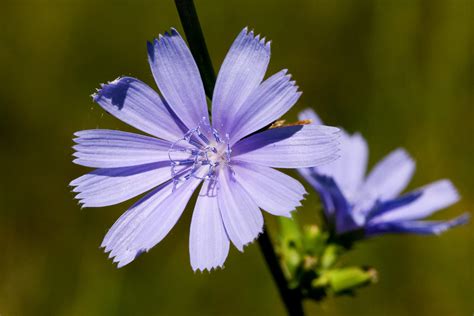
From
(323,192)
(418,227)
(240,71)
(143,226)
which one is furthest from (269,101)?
(418,227)

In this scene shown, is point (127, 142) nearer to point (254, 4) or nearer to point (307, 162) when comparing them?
point (307, 162)

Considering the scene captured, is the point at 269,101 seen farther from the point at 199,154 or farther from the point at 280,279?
the point at 280,279

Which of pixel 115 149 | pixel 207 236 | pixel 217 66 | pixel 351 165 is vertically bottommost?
pixel 351 165

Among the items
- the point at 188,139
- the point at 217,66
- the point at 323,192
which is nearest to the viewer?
the point at 188,139

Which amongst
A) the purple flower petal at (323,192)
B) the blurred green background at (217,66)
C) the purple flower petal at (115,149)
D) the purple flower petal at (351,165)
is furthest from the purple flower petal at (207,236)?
the blurred green background at (217,66)

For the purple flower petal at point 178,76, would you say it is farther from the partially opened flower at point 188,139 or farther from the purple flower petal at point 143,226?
the purple flower petal at point 143,226

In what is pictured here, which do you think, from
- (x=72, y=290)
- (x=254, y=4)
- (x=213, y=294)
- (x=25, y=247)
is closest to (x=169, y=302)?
(x=213, y=294)

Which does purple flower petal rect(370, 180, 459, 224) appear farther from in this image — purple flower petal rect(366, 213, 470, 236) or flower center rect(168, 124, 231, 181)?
flower center rect(168, 124, 231, 181)
